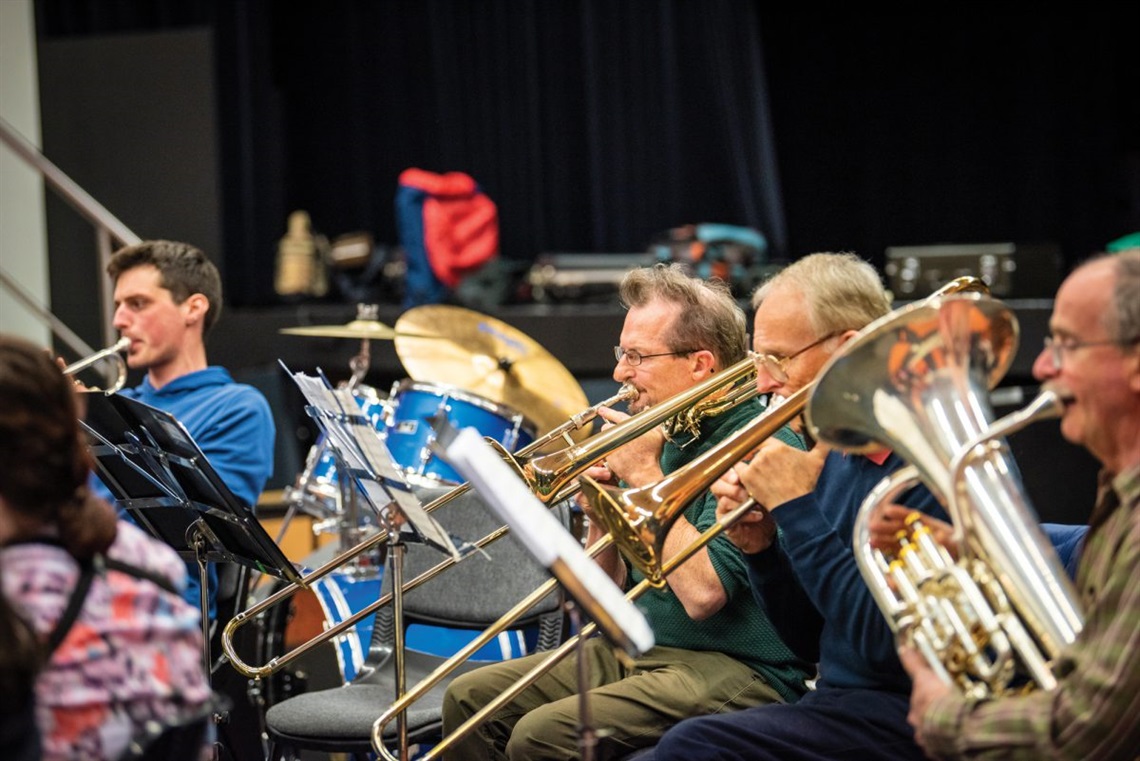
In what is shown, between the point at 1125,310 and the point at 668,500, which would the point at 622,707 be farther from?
the point at 1125,310

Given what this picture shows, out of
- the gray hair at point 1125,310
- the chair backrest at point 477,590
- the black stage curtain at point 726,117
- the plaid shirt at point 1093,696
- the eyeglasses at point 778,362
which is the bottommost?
the chair backrest at point 477,590

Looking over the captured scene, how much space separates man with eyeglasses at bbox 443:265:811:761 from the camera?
2.92 metres

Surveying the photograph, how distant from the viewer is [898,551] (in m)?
2.31

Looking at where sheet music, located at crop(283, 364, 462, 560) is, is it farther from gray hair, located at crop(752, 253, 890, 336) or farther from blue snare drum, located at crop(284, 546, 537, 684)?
blue snare drum, located at crop(284, 546, 537, 684)

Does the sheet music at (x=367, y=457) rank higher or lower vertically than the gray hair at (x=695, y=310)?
lower

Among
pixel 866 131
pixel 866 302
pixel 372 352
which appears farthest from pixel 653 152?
pixel 866 302

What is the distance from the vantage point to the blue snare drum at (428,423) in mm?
4305

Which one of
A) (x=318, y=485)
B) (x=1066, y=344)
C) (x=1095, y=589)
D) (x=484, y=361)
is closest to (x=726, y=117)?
(x=484, y=361)

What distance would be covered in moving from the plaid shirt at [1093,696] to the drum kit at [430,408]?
2.17 meters

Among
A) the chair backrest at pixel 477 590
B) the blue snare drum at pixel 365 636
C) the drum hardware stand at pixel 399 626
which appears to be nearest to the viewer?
the drum hardware stand at pixel 399 626

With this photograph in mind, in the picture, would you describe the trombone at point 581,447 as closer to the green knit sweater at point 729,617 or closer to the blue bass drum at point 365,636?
the green knit sweater at point 729,617

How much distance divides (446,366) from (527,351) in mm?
276

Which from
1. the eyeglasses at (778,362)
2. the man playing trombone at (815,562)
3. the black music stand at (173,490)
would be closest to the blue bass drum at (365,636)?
the black music stand at (173,490)

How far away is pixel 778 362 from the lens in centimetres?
284
